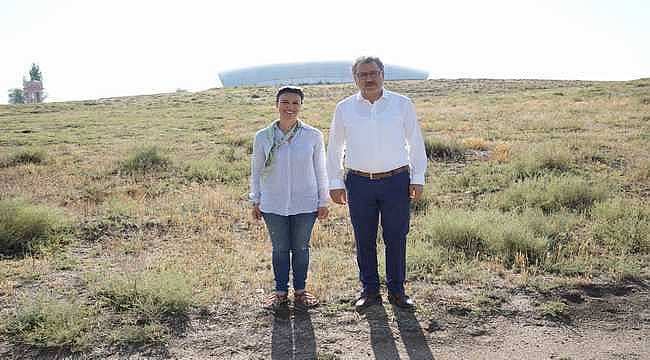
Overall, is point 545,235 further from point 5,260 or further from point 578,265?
point 5,260

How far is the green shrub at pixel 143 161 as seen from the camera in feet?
36.3

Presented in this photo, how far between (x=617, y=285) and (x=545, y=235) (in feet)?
3.94

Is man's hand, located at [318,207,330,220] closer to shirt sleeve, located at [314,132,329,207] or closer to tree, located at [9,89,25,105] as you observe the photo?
shirt sleeve, located at [314,132,329,207]

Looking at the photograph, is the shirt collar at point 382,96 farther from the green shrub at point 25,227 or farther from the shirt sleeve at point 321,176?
the green shrub at point 25,227

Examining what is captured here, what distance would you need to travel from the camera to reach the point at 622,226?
5844 mm

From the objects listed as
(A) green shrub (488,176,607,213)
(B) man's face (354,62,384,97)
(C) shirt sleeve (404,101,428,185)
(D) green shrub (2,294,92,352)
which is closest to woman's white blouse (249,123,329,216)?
(B) man's face (354,62,384,97)

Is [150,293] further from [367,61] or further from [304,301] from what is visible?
[367,61]

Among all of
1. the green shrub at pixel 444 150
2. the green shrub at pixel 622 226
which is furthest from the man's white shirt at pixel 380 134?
the green shrub at pixel 444 150

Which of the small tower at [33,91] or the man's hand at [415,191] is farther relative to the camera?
the small tower at [33,91]

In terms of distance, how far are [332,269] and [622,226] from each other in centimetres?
316

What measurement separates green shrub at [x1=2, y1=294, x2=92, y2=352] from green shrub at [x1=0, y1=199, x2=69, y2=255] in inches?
75.4

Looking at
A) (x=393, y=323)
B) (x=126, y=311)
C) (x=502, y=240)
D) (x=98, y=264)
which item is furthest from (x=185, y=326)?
(x=502, y=240)

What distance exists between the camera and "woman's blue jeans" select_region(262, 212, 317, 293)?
4141mm

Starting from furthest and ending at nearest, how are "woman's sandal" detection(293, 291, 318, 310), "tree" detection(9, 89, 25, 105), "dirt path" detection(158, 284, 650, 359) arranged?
"tree" detection(9, 89, 25, 105) < "woman's sandal" detection(293, 291, 318, 310) < "dirt path" detection(158, 284, 650, 359)
